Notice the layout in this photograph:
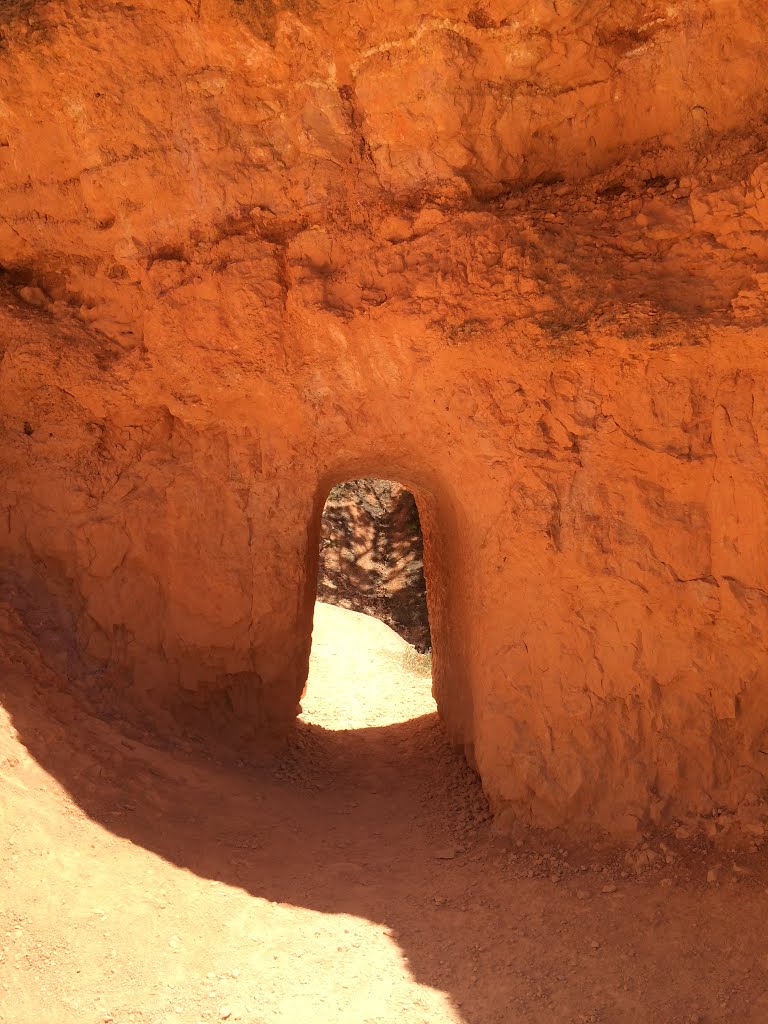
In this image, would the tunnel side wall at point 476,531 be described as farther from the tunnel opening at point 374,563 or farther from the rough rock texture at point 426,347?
the tunnel opening at point 374,563

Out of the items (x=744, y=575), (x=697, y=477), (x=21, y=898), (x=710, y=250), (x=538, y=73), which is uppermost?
(x=538, y=73)

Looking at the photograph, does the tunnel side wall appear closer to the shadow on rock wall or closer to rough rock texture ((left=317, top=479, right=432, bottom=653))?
the shadow on rock wall

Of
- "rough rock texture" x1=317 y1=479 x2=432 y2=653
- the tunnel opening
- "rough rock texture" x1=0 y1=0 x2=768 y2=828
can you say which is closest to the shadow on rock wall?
"rough rock texture" x1=0 y1=0 x2=768 y2=828

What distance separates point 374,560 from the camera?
1653 cm

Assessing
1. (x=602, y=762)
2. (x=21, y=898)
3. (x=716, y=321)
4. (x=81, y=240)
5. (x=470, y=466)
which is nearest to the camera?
(x=21, y=898)

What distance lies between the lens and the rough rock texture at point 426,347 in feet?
16.1

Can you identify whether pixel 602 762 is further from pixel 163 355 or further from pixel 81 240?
pixel 81 240

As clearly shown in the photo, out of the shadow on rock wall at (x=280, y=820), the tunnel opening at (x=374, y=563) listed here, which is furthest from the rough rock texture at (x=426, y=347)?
the tunnel opening at (x=374, y=563)

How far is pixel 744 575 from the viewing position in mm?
4816

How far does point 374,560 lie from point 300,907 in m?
12.0

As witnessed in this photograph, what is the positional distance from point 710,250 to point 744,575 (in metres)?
1.69

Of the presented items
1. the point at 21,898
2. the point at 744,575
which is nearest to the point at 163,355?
the point at 21,898

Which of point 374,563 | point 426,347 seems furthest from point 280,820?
point 374,563

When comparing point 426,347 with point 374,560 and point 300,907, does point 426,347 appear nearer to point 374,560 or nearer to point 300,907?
point 300,907
